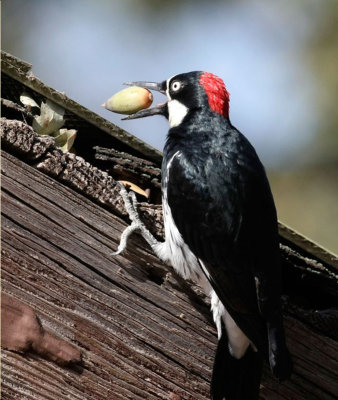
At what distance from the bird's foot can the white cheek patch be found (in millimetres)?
851

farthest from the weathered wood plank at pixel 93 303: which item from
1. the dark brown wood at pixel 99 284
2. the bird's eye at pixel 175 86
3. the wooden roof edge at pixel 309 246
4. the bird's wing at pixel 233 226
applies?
the bird's eye at pixel 175 86

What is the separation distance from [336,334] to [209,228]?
0.59 metres

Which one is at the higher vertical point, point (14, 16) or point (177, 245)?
point (14, 16)

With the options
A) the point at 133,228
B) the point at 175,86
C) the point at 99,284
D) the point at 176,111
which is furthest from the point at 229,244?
the point at 175,86

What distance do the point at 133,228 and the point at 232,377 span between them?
606 mm

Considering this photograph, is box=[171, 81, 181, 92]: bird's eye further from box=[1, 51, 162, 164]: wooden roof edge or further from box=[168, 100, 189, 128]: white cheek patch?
box=[1, 51, 162, 164]: wooden roof edge

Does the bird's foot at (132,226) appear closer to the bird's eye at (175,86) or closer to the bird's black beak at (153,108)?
the bird's black beak at (153,108)

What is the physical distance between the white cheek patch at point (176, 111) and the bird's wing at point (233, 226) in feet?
1.58

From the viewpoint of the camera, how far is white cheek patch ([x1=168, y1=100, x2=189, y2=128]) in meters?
3.66

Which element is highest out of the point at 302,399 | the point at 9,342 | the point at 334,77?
the point at 334,77

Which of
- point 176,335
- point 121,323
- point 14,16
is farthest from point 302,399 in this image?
point 14,16

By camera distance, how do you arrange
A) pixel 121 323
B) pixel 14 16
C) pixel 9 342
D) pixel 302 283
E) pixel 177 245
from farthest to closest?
pixel 14 16
pixel 302 283
pixel 177 245
pixel 121 323
pixel 9 342

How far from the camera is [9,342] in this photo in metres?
2.52

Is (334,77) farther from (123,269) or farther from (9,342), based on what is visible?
(9,342)
